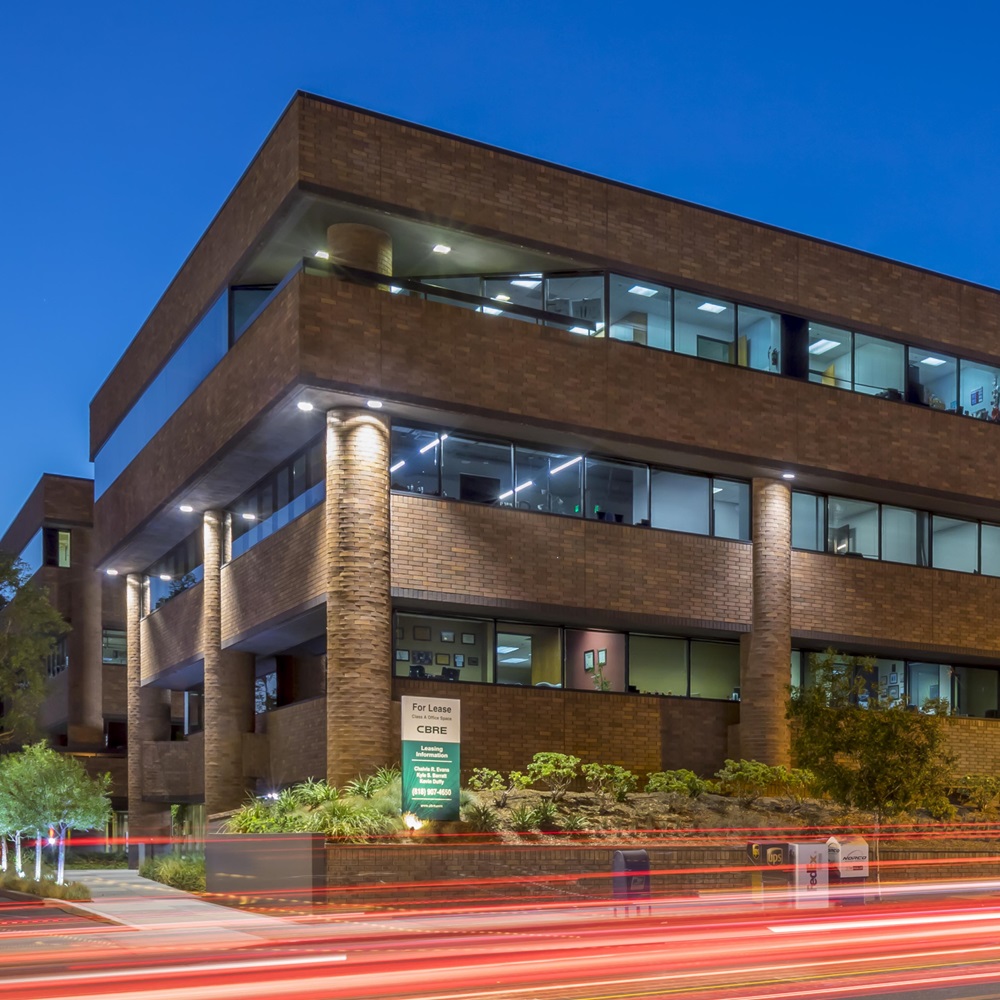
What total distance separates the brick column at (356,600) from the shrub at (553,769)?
2.98 meters

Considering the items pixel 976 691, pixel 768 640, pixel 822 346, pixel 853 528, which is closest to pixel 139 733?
pixel 768 640

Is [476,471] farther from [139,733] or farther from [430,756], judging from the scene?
[139,733]

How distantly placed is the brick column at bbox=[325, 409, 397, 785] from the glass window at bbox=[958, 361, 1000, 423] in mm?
17690

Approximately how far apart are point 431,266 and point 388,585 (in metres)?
7.63

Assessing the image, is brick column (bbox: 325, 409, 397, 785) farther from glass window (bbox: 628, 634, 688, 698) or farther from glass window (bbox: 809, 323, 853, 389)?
glass window (bbox: 809, 323, 853, 389)

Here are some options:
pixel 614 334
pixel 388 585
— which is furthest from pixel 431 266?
pixel 388 585

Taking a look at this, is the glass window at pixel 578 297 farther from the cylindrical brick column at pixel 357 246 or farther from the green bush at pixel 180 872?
the green bush at pixel 180 872

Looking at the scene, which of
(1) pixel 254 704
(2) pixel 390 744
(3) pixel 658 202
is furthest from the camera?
(1) pixel 254 704

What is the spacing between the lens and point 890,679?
36.3 m

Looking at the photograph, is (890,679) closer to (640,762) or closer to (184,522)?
(640,762)

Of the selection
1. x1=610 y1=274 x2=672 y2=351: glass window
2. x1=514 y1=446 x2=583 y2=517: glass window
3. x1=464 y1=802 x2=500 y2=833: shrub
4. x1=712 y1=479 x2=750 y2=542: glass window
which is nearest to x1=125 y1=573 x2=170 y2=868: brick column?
x1=514 y1=446 x2=583 y2=517: glass window

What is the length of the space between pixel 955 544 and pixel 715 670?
868 cm

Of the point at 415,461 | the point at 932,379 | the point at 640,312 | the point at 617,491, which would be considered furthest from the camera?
the point at 932,379

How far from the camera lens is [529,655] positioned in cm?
3047
